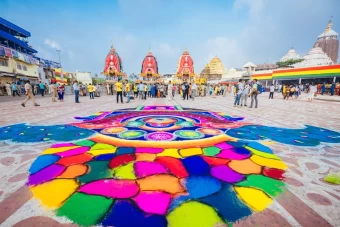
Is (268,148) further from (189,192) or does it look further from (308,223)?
(189,192)

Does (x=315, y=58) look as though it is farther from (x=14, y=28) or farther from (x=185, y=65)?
(x=14, y=28)

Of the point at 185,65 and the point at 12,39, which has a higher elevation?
the point at 12,39

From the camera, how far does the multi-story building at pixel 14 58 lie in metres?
22.4

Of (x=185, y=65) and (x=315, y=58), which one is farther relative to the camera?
(x=315, y=58)

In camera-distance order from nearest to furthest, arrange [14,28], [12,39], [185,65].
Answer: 1. [12,39]
2. [14,28]
3. [185,65]

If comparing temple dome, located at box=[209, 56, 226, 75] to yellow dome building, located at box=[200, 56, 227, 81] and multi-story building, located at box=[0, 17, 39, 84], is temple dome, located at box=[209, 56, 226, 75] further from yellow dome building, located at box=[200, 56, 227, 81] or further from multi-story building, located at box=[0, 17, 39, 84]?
multi-story building, located at box=[0, 17, 39, 84]

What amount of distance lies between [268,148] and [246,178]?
132 cm

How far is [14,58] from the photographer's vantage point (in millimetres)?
24000

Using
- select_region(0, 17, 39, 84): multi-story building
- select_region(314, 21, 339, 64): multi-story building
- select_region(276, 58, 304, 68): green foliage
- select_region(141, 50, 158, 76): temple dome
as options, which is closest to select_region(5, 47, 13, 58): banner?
select_region(0, 17, 39, 84): multi-story building

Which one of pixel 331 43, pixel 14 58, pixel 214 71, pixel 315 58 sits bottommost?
pixel 14 58

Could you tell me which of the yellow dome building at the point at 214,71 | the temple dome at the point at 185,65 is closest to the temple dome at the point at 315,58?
the yellow dome building at the point at 214,71

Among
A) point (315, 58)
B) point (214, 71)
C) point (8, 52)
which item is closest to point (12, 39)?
point (8, 52)

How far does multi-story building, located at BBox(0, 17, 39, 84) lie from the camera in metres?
22.4

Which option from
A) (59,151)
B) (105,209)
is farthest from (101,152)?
(105,209)
